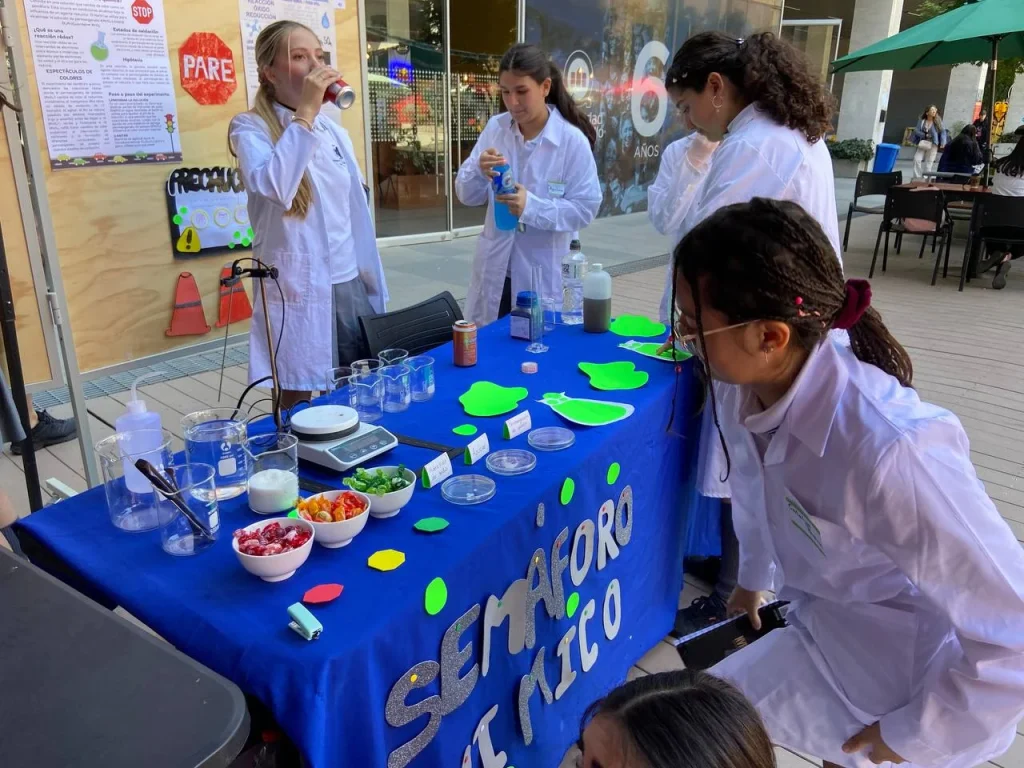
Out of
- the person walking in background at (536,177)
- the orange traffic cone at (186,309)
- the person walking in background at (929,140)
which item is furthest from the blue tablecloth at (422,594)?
the person walking in background at (929,140)

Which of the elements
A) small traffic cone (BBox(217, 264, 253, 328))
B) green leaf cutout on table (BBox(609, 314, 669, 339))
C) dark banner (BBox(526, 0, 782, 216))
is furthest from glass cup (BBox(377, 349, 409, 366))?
dark banner (BBox(526, 0, 782, 216))

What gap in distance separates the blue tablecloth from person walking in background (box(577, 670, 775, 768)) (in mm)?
340

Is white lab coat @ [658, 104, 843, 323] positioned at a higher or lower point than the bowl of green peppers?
higher

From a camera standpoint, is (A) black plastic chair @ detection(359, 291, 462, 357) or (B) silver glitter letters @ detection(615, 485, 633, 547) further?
(A) black plastic chair @ detection(359, 291, 462, 357)

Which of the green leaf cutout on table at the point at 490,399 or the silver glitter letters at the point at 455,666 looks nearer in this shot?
the silver glitter letters at the point at 455,666

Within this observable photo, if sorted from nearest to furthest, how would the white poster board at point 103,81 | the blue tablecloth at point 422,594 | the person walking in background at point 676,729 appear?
1. the person walking in background at point 676,729
2. the blue tablecloth at point 422,594
3. the white poster board at point 103,81

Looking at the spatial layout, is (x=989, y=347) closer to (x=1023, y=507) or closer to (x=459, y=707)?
(x=1023, y=507)

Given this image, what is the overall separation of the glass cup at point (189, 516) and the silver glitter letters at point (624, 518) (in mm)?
968

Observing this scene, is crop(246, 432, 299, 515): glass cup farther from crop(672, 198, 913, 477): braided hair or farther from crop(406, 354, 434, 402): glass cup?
crop(672, 198, 913, 477): braided hair

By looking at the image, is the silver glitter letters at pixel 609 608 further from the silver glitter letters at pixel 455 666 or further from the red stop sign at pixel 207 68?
the red stop sign at pixel 207 68

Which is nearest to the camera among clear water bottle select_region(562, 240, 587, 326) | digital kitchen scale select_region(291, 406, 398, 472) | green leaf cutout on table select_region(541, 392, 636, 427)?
digital kitchen scale select_region(291, 406, 398, 472)

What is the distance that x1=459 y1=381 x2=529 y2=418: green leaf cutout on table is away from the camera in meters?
1.89

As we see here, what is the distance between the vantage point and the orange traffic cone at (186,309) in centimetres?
435

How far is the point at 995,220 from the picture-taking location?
6832mm
